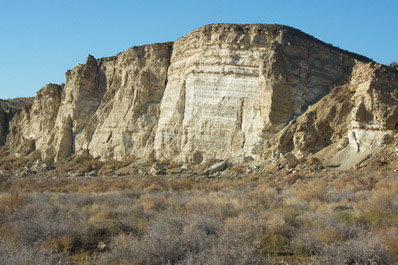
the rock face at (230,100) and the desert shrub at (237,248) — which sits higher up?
the rock face at (230,100)

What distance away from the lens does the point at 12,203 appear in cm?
962

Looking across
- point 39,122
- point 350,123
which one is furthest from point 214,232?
point 39,122

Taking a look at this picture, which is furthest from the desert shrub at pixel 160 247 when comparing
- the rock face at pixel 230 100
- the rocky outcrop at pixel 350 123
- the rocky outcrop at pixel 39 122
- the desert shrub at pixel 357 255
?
the rocky outcrop at pixel 39 122

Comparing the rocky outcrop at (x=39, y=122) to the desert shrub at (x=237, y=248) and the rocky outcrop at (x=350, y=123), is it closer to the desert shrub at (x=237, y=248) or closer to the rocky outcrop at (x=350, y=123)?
the rocky outcrop at (x=350, y=123)

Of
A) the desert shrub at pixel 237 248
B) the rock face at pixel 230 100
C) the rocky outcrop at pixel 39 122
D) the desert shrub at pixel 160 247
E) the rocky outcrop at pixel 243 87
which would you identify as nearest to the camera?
the desert shrub at pixel 237 248

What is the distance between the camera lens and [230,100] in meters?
25.0

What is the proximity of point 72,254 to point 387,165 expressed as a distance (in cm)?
1593

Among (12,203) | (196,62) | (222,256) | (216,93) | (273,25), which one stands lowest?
(12,203)

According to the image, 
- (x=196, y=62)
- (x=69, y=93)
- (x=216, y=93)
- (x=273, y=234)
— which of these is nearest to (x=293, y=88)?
(x=216, y=93)

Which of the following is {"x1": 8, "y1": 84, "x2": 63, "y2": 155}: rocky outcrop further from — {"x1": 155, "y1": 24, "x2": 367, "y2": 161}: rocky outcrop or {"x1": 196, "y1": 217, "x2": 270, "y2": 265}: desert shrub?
{"x1": 196, "y1": 217, "x2": 270, "y2": 265}: desert shrub

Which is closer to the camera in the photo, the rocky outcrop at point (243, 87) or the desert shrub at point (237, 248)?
the desert shrub at point (237, 248)

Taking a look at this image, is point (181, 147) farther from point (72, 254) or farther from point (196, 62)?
point (72, 254)

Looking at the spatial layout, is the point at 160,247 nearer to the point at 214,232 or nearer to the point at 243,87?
the point at 214,232

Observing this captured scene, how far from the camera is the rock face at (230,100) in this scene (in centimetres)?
2089
